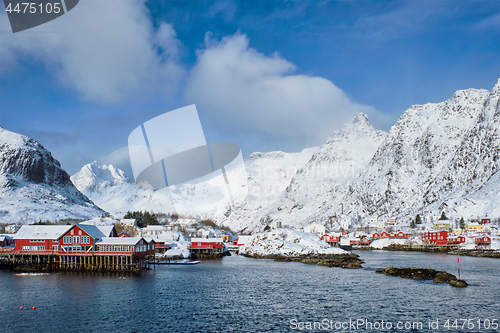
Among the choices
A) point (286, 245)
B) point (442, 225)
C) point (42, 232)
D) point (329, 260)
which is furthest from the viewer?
point (442, 225)

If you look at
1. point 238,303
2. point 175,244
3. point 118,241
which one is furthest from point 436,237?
point 238,303

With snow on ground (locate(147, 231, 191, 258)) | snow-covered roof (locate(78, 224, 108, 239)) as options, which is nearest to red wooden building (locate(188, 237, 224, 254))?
snow on ground (locate(147, 231, 191, 258))

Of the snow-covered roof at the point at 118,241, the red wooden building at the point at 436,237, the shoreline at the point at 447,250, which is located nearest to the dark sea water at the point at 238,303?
the snow-covered roof at the point at 118,241

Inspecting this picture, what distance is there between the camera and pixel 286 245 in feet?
442

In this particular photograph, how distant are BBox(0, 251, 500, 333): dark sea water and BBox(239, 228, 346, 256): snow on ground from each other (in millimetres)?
58245

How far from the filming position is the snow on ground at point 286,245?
131125mm

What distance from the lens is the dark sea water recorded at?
127 feet

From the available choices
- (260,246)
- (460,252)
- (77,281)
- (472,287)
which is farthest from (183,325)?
(460,252)

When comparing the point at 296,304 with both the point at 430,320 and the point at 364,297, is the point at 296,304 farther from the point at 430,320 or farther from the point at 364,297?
the point at 430,320

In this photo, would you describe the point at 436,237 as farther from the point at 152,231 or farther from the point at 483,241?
the point at 152,231

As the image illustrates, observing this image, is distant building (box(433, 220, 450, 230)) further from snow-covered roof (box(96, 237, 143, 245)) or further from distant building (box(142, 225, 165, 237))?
snow-covered roof (box(96, 237, 143, 245))

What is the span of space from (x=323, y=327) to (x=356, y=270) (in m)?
49.9

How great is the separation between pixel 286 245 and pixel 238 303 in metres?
87.3

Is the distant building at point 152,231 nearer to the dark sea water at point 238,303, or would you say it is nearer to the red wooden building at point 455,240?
the dark sea water at point 238,303
